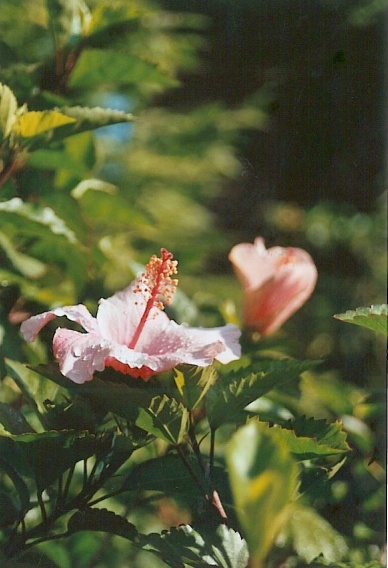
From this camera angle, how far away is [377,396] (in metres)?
0.89

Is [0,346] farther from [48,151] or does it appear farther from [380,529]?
[380,529]

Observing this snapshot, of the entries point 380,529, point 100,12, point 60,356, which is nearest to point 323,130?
point 100,12

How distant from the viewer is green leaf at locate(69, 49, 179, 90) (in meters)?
0.91

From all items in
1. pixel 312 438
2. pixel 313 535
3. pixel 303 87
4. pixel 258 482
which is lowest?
pixel 313 535

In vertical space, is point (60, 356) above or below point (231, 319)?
above

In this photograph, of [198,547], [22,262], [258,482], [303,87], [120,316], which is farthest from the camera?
[303,87]

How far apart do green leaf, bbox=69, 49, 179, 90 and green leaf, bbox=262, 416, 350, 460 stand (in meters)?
0.48

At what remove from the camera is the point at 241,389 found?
1.98ft

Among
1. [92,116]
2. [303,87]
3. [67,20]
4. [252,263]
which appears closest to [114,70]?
[67,20]

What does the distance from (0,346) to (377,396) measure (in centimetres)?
47

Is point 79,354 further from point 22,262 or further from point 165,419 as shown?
point 22,262

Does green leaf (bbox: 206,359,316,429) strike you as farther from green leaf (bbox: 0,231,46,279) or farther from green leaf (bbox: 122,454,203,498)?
green leaf (bbox: 0,231,46,279)

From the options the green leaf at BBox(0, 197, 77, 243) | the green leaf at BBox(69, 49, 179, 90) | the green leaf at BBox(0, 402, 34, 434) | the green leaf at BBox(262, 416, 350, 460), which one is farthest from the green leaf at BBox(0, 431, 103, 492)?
the green leaf at BBox(69, 49, 179, 90)

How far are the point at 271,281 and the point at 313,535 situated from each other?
0.97ft
